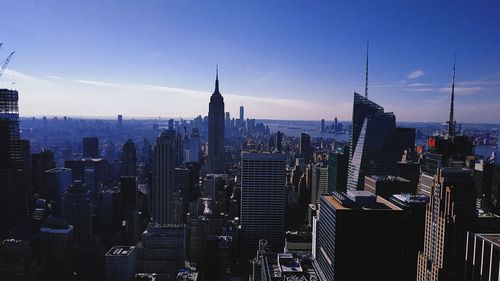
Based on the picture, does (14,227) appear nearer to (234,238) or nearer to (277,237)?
(234,238)

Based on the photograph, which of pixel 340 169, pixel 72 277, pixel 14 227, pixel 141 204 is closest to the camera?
pixel 72 277

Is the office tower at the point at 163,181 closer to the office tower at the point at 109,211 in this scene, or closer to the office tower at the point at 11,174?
the office tower at the point at 109,211

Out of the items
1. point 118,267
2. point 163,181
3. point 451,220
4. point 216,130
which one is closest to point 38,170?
point 163,181

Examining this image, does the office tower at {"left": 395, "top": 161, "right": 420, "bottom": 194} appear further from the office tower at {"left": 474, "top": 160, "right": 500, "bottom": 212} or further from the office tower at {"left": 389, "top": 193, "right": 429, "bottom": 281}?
the office tower at {"left": 389, "top": 193, "right": 429, "bottom": 281}

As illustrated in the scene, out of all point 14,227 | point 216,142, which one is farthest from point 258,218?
point 216,142

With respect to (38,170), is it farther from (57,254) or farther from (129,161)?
(57,254)
